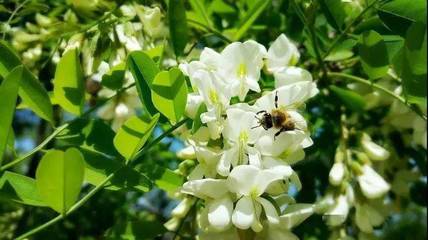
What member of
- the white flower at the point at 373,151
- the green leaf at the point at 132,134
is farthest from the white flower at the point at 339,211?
the green leaf at the point at 132,134

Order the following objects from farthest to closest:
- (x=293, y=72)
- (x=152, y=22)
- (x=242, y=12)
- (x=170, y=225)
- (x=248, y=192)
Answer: (x=242, y=12)
(x=170, y=225)
(x=152, y=22)
(x=293, y=72)
(x=248, y=192)

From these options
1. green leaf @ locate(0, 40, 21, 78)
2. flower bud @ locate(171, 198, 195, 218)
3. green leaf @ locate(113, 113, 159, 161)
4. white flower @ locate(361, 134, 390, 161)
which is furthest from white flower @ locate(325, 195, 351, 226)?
green leaf @ locate(0, 40, 21, 78)

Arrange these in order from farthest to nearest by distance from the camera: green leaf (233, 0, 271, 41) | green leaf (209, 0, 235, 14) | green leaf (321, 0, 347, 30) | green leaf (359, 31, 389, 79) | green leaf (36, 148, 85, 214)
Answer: green leaf (209, 0, 235, 14) → green leaf (233, 0, 271, 41) → green leaf (321, 0, 347, 30) → green leaf (359, 31, 389, 79) → green leaf (36, 148, 85, 214)

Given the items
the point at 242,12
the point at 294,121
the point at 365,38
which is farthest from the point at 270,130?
the point at 242,12

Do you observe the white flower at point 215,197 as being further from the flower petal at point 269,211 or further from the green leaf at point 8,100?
the green leaf at point 8,100

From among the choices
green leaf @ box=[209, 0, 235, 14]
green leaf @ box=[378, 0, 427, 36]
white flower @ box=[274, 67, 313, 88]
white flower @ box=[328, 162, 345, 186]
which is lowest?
white flower @ box=[328, 162, 345, 186]

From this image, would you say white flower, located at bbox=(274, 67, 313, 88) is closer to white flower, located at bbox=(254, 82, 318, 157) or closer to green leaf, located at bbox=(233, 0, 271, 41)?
white flower, located at bbox=(254, 82, 318, 157)

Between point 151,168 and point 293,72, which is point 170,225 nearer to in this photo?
point 151,168
